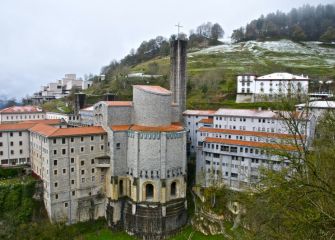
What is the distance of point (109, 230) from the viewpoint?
4453 centimetres

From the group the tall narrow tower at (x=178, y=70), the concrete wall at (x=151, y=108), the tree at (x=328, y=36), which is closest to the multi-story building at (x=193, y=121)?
the tall narrow tower at (x=178, y=70)

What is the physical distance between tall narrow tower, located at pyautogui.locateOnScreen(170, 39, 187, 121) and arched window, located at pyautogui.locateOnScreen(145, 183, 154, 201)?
13.9m

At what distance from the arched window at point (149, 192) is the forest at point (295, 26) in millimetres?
114404

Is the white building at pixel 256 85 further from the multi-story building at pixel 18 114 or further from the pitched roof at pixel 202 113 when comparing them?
the multi-story building at pixel 18 114

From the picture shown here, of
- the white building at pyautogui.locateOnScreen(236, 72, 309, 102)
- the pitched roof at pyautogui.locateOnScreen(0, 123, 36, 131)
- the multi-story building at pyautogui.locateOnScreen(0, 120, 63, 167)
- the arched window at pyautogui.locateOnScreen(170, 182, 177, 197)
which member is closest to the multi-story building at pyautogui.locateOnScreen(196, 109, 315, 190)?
the arched window at pyautogui.locateOnScreen(170, 182, 177, 197)

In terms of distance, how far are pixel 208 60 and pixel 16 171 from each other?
85.5m

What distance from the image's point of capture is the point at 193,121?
5412cm

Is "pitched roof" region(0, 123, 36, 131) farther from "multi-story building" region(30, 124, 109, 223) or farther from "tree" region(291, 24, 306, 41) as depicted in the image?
"tree" region(291, 24, 306, 41)

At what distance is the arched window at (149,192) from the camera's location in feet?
146

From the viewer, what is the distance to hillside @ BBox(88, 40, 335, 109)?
257ft

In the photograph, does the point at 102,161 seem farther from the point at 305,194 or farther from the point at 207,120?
the point at 305,194

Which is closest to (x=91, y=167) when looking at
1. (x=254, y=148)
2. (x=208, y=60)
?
(x=254, y=148)

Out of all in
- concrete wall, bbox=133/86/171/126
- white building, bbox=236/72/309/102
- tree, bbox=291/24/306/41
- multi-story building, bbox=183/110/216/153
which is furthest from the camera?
tree, bbox=291/24/306/41

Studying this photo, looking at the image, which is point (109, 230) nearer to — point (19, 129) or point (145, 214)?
point (145, 214)
